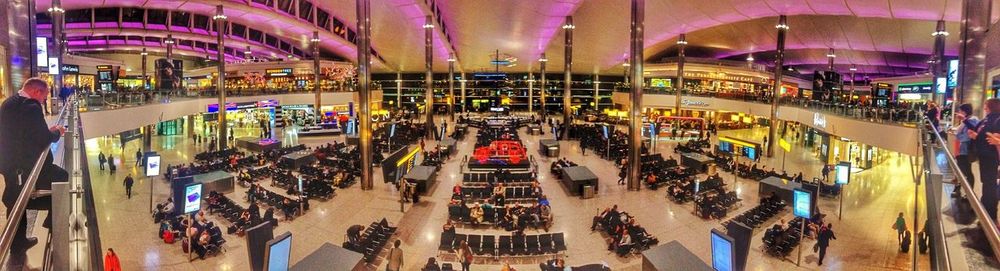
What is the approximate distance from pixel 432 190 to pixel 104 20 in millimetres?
27528

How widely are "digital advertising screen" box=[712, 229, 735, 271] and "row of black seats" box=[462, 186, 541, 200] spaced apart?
689 cm

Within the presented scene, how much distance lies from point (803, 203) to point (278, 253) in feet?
29.6

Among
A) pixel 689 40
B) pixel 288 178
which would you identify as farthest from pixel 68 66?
pixel 689 40

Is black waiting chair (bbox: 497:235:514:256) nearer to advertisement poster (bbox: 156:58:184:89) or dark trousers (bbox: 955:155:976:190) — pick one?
dark trousers (bbox: 955:155:976:190)

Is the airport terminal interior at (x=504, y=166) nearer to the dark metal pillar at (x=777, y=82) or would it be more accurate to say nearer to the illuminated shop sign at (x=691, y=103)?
the dark metal pillar at (x=777, y=82)

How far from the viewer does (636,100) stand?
16516mm

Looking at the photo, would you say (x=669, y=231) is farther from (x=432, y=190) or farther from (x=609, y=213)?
(x=432, y=190)

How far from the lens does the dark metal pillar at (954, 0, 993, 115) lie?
35.2 feet

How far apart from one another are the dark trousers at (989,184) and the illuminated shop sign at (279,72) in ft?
149

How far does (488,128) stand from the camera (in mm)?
32781

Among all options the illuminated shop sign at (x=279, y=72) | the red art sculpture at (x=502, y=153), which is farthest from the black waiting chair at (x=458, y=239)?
the illuminated shop sign at (x=279, y=72)

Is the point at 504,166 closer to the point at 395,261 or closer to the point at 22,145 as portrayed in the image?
the point at 395,261

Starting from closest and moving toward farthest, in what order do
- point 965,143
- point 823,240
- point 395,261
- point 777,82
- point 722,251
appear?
1. point 965,143
2. point 722,251
3. point 395,261
4. point 823,240
5. point 777,82

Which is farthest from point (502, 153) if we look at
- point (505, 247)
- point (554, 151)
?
point (505, 247)
